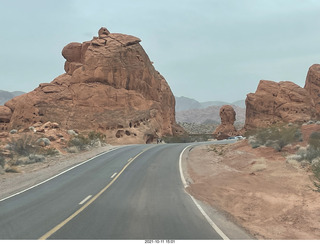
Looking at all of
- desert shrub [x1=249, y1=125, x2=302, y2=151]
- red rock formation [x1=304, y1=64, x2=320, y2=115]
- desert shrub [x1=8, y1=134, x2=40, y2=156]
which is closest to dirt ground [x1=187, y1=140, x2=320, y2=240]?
desert shrub [x1=249, y1=125, x2=302, y2=151]

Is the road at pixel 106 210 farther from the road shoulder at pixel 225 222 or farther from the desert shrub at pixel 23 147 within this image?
the desert shrub at pixel 23 147

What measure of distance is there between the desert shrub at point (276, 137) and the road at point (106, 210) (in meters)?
8.89

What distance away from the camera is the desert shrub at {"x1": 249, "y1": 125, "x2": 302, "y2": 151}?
1881 cm

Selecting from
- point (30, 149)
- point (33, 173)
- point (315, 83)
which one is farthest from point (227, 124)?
point (33, 173)

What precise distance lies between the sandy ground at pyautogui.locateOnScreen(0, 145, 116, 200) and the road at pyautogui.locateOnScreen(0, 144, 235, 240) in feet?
3.13

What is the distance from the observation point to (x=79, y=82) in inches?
1897

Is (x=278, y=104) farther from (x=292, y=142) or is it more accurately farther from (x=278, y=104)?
(x=292, y=142)

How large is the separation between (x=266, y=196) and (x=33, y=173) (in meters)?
12.6

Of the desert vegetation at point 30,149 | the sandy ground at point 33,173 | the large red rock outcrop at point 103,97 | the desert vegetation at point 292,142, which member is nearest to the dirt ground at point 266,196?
the desert vegetation at point 292,142

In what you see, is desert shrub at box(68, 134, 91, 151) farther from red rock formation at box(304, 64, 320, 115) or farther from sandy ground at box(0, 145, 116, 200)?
red rock formation at box(304, 64, 320, 115)

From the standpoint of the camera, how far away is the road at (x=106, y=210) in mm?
6156

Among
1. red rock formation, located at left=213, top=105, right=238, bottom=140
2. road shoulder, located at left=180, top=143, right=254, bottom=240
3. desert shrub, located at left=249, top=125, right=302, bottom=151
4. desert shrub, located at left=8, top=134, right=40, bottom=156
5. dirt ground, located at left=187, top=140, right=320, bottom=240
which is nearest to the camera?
road shoulder, located at left=180, top=143, right=254, bottom=240

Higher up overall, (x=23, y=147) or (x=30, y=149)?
(x=23, y=147)

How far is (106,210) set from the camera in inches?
320
